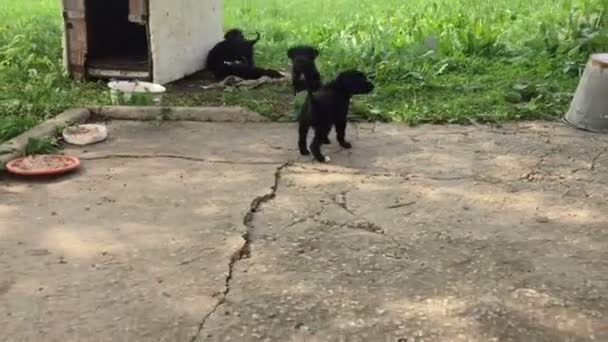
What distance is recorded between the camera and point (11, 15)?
11125 mm

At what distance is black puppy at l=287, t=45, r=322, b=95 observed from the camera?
17.3ft

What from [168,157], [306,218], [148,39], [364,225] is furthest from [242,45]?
[364,225]

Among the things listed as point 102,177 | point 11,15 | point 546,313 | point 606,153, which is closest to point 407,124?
point 606,153

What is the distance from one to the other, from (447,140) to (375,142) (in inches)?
19.2

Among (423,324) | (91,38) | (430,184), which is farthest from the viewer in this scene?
(91,38)

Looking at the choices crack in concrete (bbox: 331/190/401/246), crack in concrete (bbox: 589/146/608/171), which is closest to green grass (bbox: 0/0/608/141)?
crack in concrete (bbox: 589/146/608/171)

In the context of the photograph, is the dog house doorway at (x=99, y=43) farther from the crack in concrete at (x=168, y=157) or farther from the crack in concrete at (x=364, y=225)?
the crack in concrete at (x=364, y=225)

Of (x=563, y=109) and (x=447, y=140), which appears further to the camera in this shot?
(x=563, y=109)

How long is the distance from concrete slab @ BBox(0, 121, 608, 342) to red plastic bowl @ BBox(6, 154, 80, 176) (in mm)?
88

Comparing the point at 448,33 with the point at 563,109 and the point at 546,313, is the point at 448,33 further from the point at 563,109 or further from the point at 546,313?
the point at 546,313

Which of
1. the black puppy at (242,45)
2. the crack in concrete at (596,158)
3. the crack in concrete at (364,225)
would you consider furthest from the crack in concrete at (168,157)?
the black puppy at (242,45)

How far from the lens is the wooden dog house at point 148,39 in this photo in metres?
7.14

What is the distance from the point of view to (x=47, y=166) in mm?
4754

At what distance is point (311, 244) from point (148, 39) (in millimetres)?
4004
